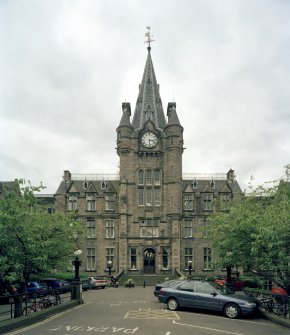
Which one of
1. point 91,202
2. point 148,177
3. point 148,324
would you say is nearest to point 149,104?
point 148,177

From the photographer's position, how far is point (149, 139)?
2237 inches

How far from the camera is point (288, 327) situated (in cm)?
1586

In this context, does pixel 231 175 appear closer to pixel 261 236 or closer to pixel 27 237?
pixel 261 236

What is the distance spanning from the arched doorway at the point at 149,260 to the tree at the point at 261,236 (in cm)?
2847

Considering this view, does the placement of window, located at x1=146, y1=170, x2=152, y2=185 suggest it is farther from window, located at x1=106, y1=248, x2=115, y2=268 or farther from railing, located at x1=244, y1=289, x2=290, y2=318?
railing, located at x1=244, y1=289, x2=290, y2=318

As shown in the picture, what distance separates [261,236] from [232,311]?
3832 mm

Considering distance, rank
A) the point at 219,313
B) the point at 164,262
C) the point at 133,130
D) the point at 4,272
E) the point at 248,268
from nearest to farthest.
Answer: the point at 4,272
the point at 219,313
the point at 248,268
the point at 164,262
the point at 133,130

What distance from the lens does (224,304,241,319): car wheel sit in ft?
59.5

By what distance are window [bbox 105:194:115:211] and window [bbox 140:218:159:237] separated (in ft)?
16.5

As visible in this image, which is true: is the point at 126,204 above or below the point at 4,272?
above

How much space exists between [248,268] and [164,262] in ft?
109

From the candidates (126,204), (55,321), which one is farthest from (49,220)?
(126,204)

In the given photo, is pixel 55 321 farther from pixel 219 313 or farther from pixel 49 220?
pixel 219 313

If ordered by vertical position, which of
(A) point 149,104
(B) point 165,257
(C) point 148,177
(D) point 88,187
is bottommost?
(B) point 165,257
